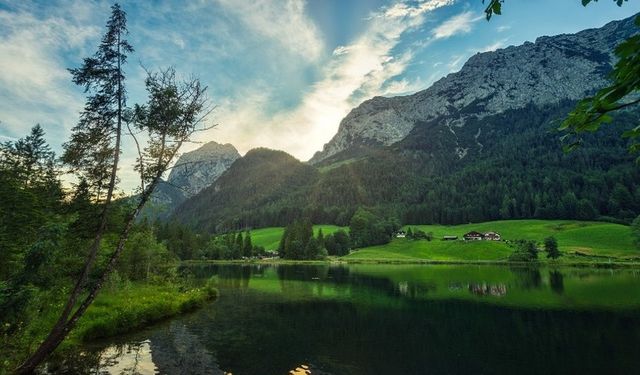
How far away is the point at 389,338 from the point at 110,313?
2802 centimetres

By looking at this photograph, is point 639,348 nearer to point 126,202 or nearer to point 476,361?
point 476,361

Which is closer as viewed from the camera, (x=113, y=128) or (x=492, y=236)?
(x=113, y=128)

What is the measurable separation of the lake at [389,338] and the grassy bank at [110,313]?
186cm

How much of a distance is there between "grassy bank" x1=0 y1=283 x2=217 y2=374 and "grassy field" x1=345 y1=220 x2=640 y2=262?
125814 millimetres

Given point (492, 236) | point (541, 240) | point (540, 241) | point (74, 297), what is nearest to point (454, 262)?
point (540, 241)

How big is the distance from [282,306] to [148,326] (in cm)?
2005

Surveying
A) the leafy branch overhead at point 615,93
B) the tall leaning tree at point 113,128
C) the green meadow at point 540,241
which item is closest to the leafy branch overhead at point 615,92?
the leafy branch overhead at point 615,93

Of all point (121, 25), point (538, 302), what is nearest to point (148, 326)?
point (121, 25)

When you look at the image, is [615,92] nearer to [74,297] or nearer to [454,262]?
[74,297]

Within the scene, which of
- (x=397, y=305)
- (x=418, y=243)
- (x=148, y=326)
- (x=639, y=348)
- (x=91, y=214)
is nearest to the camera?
(x=91, y=214)

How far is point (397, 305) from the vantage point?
57.1 meters

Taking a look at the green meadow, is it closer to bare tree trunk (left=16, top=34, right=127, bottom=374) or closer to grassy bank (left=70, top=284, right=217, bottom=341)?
grassy bank (left=70, top=284, right=217, bottom=341)

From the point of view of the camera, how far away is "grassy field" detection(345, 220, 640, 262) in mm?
148750

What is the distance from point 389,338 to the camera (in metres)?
37.9
